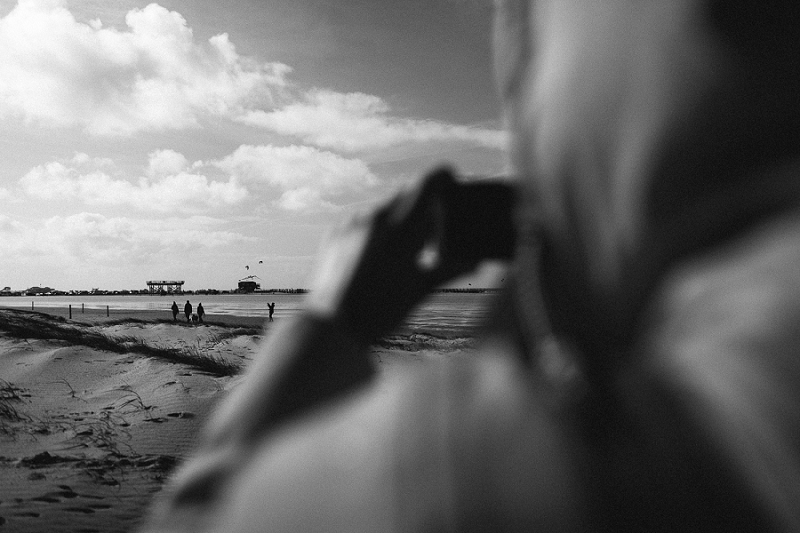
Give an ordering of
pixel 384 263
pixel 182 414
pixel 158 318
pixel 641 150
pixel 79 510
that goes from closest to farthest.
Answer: pixel 641 150
pixel 384 263
pixel 79 510
pixel 182 414
pixel 158 318

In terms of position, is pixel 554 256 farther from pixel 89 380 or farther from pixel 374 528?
pixel 89 380

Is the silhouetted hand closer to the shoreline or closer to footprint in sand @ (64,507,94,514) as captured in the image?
footprint in sand @ (64,507,94,514)

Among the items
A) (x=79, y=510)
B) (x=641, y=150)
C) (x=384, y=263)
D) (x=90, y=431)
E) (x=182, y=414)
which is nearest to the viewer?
(x=641, y=150)

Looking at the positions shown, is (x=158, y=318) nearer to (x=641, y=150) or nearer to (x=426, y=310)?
(x=426, y=310)

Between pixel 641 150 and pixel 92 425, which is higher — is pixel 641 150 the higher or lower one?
the higher one

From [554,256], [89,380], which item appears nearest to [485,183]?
[554,256]

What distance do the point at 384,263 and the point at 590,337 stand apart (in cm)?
24

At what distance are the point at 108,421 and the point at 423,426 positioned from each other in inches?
234

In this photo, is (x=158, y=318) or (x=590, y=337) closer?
(x=590, y=337)

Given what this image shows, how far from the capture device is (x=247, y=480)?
41 centimetres

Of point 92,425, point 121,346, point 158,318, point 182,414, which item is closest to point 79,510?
point 92,425

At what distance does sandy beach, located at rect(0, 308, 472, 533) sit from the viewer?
358cm

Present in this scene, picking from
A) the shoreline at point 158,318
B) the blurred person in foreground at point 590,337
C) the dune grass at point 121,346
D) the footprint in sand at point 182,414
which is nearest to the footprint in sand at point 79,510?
the footprint in sand at point 182,414

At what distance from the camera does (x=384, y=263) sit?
62 centimetres
